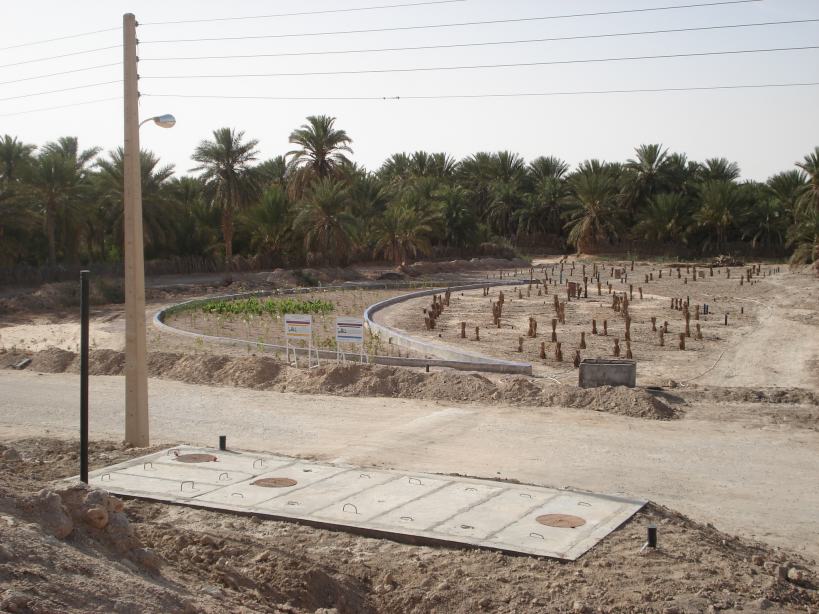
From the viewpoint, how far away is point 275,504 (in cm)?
926

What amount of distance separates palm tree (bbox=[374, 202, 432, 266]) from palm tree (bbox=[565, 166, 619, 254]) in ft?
55.4

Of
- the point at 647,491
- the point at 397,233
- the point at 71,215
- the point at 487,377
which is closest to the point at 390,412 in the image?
the point at 487,377

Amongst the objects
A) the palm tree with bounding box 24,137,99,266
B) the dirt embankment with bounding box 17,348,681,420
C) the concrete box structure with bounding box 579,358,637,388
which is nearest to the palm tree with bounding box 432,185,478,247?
the palm tree with bounding box 24,137,99,266

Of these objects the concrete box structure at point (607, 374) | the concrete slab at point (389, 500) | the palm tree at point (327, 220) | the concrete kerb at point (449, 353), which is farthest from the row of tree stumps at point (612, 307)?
the concrete slab at point (389, 500)

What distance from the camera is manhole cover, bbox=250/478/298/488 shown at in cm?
1002

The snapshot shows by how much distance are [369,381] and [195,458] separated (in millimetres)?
6042

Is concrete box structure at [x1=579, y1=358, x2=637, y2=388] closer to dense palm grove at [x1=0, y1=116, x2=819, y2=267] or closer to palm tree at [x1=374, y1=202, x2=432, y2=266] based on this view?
dense palm grove at [x1=0, y1=116, x2=819, y2=267]

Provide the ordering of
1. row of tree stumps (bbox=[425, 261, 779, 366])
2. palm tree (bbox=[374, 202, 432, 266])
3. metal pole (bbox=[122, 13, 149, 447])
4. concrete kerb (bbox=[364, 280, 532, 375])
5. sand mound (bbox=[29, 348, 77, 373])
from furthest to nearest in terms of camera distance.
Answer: palm tree (bbox=[374, 202, 432, 266])
row of tree stumps (bbox=[425, 261, 779, 366])
sand mound (bbox=[29, 348, 77, 373])
concrete kerb (bbox=[364, 280, 532, 375])
metal pole (bbox=[122, 13, 149, 447])

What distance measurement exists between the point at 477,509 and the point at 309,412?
6.71m

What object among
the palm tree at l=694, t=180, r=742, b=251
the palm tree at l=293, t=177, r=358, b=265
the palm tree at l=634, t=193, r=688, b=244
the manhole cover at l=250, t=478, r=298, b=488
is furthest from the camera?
the palm tree at l=634, t=193, r=688, b=244

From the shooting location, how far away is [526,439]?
13258 millimetres

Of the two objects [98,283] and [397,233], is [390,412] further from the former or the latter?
[397,233]

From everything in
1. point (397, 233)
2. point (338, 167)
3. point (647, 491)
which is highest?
point (338, 167)

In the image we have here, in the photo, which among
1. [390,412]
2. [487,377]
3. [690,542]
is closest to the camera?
[690,542]
